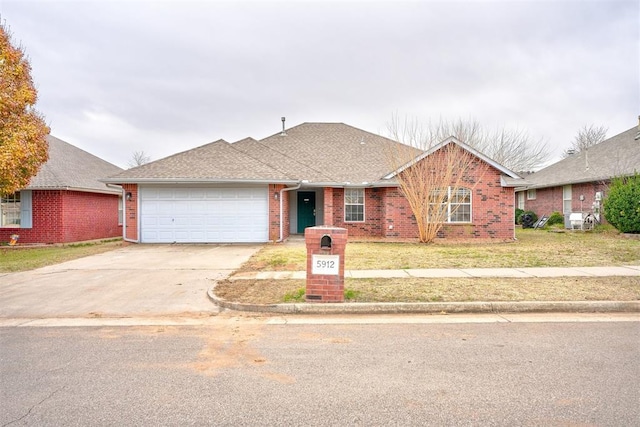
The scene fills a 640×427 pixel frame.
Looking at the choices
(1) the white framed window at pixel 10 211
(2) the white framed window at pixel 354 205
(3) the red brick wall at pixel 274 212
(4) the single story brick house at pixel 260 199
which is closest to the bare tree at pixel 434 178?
(4) the single story brick house at pixel 260 199

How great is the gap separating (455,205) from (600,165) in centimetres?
1156

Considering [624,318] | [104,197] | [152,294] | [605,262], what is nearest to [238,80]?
[104,197]

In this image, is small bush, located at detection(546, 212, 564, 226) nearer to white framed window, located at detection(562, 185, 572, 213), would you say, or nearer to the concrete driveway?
white framed window, located at detection(562, 185, 572, 213)

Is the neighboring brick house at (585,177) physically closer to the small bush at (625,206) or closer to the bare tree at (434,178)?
the small bush at (625,206)

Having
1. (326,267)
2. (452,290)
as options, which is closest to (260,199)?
(326,267)

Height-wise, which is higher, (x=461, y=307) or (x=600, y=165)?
(x=600, y=165)

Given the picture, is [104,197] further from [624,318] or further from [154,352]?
[624,318]

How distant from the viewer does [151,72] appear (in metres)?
19.1

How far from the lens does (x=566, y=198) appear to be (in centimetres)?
2369

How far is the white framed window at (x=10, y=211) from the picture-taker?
17234 mm

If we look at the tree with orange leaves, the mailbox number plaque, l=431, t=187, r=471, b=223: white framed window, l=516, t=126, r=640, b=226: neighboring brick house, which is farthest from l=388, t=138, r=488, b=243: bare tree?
the tree with orange leaves

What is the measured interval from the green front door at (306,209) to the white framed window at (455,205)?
261 inches

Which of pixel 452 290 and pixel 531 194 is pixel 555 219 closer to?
pixel 531 194

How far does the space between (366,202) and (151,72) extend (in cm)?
1226
